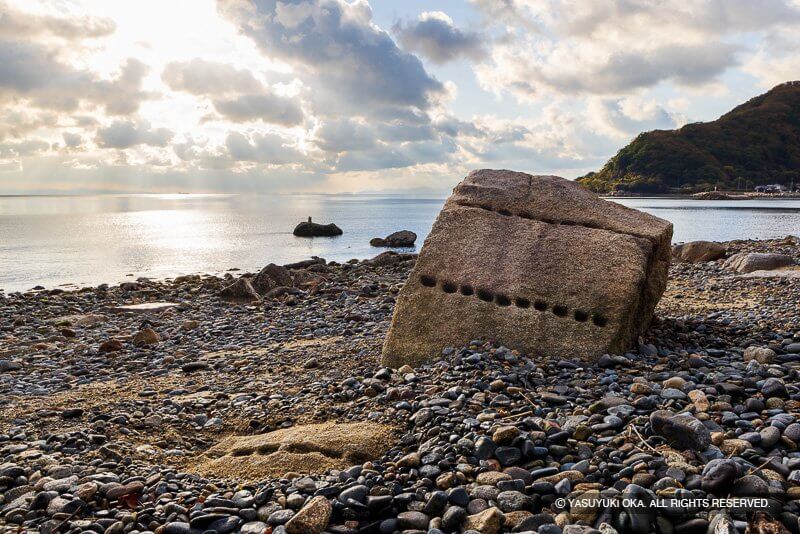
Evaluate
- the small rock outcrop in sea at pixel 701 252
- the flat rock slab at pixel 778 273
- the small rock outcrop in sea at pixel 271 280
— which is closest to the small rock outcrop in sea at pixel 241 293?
the small rock outcrop in sea at pixel 271 280

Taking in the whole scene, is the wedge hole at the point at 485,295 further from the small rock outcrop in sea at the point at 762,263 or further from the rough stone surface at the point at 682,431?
the small rock outcrop in sea at the point at 762,263

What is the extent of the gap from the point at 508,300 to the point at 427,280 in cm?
140

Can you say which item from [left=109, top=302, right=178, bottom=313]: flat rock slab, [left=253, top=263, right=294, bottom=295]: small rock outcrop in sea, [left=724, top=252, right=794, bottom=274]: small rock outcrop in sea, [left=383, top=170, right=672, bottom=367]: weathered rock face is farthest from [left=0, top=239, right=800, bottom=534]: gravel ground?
[left=253, top=263, right=294, bottom=295]: small rock outcrop in sea

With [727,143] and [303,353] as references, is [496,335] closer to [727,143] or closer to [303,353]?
[303,353]

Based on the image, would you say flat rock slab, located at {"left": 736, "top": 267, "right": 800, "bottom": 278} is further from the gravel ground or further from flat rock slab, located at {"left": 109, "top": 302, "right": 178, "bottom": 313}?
flat rock slab, located at {"left": 109, "top": 302, "right": 178, "bottom": 313}

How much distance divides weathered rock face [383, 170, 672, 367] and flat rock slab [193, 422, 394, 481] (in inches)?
104

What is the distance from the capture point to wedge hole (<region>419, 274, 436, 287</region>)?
9038mm

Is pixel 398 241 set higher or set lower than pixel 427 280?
lower

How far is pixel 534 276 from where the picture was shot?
338 inches

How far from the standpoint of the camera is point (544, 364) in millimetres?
7309

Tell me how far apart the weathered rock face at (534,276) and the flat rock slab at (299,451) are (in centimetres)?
263

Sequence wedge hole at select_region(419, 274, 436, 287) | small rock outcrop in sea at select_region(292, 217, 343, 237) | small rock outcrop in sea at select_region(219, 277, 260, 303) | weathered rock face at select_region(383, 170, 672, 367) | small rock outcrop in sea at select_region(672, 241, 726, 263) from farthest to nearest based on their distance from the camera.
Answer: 1. small rock outcrop in sea at select_region(292, 217, 343, 237)
2. small rock outcrop in sea at select_region(672, 241, 726, 263)
3. small rock outcrop in sea at select_region(219, 277, 260, 303)
4. wedge hole at select_region(419, 274, 436, 287)
5. weathered rock face at select_region(383, 170, 672, 367)

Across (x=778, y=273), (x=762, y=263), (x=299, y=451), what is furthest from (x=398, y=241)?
(x=299, y=451)

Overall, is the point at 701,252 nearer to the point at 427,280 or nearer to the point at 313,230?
the point at 427,280
